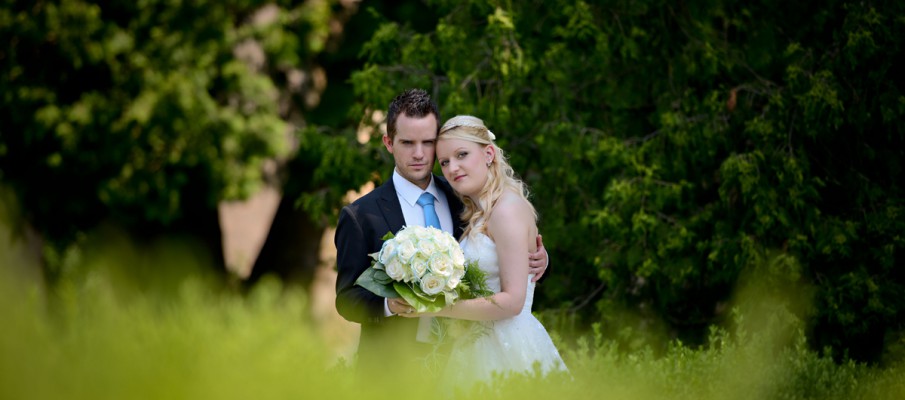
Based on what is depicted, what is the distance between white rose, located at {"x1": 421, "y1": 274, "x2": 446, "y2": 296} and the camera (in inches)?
169

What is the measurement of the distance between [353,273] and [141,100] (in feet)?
33.5

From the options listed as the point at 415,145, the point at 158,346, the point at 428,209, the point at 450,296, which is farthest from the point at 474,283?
the point at 158,346

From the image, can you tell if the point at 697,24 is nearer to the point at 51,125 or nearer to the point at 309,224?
the point at 309,224

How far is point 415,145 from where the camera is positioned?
496 cm

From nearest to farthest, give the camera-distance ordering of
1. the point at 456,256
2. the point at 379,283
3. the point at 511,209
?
1. the point at 456,256
2. the point at 379,283
3. the point at 511,209

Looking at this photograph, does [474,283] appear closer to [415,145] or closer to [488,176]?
[488,176]

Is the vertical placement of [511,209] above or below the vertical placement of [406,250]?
above

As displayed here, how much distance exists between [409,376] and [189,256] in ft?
43.8

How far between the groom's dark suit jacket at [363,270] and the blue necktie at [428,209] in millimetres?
122

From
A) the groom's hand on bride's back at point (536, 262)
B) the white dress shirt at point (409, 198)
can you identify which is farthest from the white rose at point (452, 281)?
the groom's hand on bride's back at point (536, 262)

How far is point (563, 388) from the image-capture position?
14.6 feet

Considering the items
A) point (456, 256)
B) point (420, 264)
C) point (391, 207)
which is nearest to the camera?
point (420, 264)

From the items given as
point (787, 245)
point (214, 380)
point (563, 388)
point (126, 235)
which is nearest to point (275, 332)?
point (214, 380)

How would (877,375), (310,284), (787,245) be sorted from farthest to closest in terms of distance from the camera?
(310,284) → (787,245) → (877,375)
